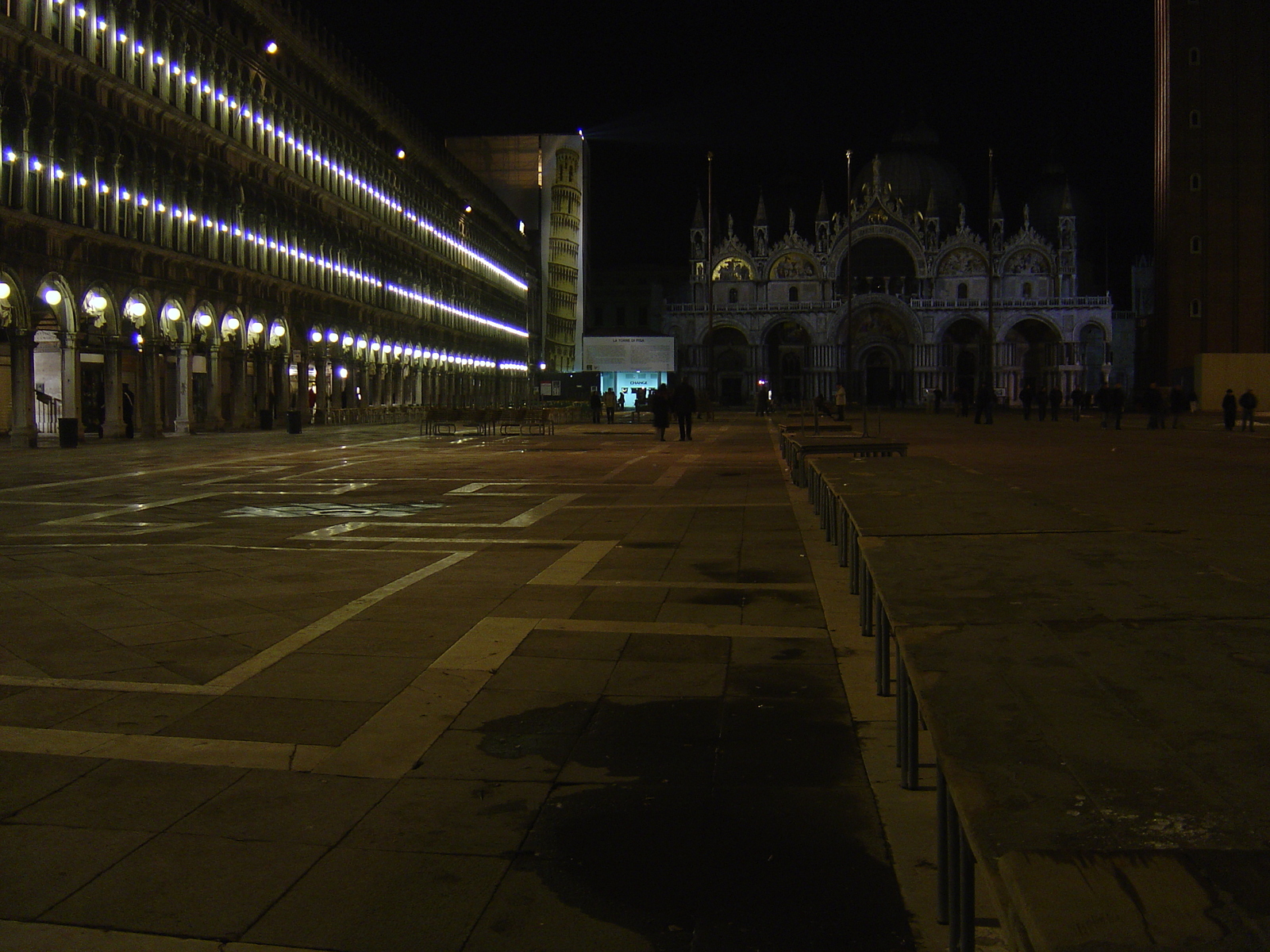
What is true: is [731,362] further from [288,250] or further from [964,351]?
[288,250]

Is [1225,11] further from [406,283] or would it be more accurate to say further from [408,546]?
[408,546]

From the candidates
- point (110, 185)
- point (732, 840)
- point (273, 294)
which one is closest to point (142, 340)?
point (110, 185)

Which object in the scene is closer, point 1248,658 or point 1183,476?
point 1248,658

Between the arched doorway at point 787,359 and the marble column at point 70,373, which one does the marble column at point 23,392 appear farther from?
the arched doorway at point 787,359

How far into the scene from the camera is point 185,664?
611 centimetres

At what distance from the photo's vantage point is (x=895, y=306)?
93.8m

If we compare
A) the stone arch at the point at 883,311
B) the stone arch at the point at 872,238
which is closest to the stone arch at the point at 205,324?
the stone arch at the point at 883,311

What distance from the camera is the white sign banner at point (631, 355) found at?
6844cm

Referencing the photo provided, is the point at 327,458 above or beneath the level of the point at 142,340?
beneath

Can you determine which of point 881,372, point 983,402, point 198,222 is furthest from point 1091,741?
point 881,372

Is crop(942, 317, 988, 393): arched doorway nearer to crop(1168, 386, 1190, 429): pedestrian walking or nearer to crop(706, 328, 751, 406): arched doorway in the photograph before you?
crop(706, 328, 751, 406): arched doorway

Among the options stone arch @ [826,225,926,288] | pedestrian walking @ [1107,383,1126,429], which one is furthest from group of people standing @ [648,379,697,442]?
stone arch @ [826,225,926,288]

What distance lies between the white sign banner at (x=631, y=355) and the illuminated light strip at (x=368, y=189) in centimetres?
1118

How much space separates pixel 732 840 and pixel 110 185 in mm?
34196
